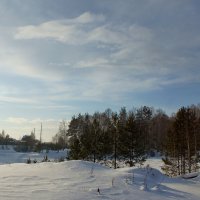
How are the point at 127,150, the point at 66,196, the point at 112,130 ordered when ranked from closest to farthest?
1. the point at 66,196
2. the point at 127,150
3. the point at 112,130

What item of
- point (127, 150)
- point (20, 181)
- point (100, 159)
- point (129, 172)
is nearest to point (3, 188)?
point (20, 181)

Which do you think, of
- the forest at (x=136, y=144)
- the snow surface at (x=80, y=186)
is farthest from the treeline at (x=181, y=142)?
the snow surface at (x=80, y=186)

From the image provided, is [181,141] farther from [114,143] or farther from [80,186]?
[80,186]

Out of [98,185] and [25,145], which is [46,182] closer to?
[98,185]

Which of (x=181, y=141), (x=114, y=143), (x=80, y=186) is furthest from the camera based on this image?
(x=114, y=143)

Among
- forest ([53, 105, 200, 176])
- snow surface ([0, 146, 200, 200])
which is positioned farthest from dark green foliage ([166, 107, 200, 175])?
snow surface ([0, 146, 200, 200])

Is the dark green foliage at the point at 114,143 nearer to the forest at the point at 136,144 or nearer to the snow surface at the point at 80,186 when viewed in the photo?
the forest at the point at 136,144

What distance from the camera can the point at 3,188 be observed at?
11.5m

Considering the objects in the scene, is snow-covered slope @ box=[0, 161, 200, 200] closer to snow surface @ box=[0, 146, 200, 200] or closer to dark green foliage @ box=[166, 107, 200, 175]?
snow surface @ box=[0, 146, 200, 200]

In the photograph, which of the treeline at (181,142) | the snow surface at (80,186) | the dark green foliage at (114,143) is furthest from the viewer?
the dark green foliage at (114,143)

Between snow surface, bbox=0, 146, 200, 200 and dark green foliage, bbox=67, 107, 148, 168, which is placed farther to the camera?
dark green foliage, bbox=67, 107, 148, 168

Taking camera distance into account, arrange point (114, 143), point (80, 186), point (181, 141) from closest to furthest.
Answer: point (80, 186) → point (181, 141) → point (114, 143)

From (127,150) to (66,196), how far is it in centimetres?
3120

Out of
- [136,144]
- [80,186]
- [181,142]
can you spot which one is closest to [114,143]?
[136,144]
